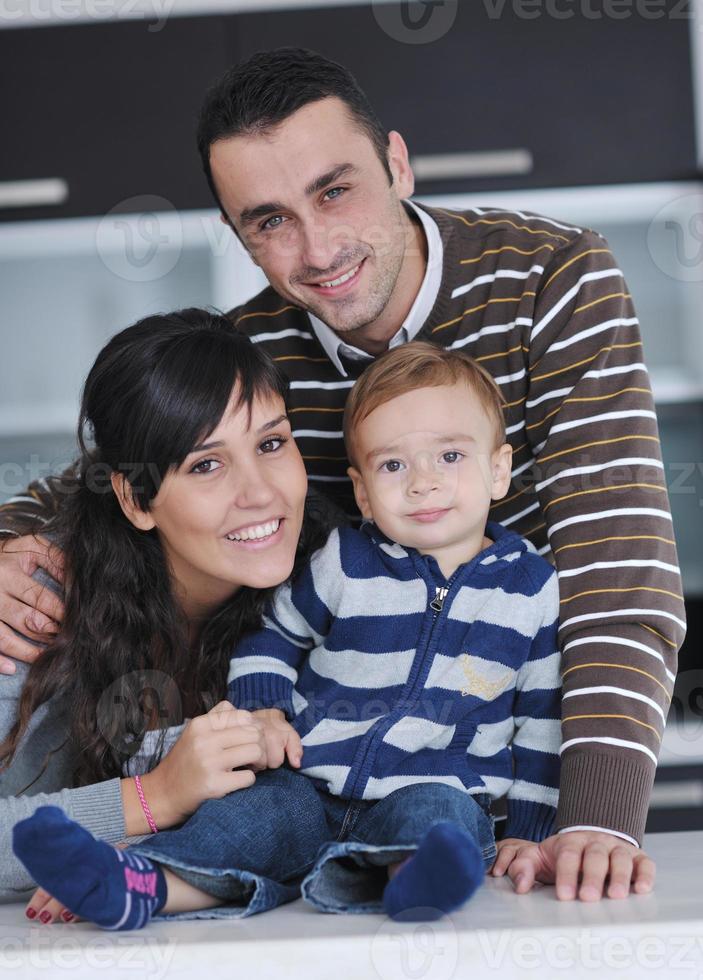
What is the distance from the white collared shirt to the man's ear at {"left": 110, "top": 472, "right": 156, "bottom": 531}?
356mm

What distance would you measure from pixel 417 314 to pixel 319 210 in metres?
0.18

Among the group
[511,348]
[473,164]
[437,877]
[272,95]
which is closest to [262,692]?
[437,877]

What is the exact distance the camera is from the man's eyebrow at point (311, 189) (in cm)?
136

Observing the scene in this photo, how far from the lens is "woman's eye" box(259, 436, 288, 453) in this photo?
1.26 m

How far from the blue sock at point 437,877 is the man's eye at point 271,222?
2.63ft

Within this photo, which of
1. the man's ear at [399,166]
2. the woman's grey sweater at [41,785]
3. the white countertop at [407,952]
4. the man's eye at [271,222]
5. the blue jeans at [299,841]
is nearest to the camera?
the white countertop at [407,952]

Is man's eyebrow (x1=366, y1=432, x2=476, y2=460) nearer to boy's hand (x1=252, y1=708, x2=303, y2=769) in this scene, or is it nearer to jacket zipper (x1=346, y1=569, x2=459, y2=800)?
jacket zipper (x1=346, y1=569, x2=459, y2=800)

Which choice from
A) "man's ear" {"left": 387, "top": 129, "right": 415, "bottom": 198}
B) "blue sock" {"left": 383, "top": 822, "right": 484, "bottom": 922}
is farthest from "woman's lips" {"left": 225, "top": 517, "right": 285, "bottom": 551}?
"man's ear" {"left": 387, "top": 129, "right": 415, "bottom": 198}

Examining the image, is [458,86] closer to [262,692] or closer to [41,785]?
[262,692]

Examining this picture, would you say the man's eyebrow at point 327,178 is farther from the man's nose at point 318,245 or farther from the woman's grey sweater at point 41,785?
the woman's grey sweater at point 41,785

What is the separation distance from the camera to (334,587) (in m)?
1.25

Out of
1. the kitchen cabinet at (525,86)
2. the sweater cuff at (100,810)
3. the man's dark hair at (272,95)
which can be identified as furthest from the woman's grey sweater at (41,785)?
the kitchen cabinet at (525,86)

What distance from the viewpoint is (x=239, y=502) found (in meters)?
1.21

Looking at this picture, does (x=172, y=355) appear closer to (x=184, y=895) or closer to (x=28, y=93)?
(x=184, y=895)
